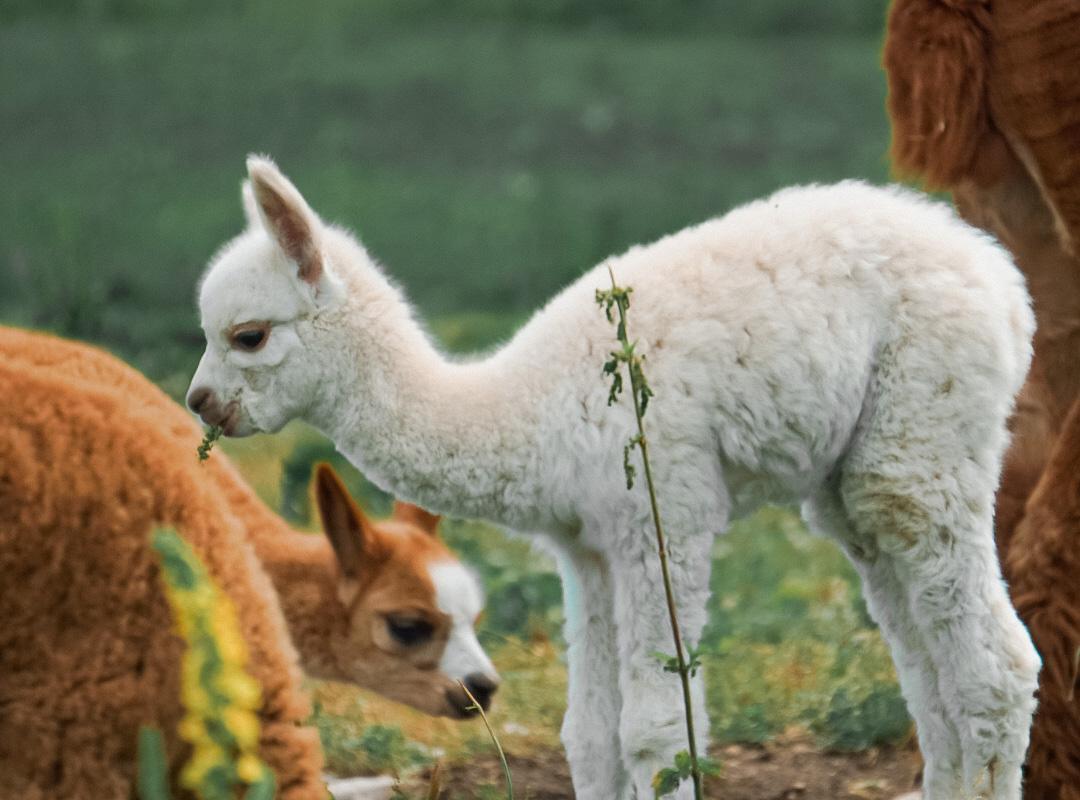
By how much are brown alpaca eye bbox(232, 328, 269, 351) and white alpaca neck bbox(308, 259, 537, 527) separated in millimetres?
120

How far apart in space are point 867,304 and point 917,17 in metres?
0.88

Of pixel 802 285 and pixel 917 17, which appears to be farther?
pixel 917 17

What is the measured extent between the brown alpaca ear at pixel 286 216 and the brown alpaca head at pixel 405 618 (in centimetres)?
122

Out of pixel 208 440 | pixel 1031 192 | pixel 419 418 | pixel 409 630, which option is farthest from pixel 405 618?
pixel 1031 192

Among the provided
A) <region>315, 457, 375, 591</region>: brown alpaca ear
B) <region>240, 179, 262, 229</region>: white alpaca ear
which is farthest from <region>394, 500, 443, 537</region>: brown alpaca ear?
<region>240, 179, 262, 229</region>: white alpaca ear

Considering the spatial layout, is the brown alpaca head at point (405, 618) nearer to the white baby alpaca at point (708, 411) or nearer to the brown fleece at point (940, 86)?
the white baby alpaca at point (708, 411)

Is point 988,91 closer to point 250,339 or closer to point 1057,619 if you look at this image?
point 1057,619

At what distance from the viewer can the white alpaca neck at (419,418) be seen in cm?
387

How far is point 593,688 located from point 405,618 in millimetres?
1084

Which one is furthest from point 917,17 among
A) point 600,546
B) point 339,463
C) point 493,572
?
point 339,463

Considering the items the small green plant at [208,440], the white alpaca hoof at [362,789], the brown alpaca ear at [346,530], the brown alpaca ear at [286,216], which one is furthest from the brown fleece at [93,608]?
the brown alpaca ear at [346,530]

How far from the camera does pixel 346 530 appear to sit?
16.3 feet

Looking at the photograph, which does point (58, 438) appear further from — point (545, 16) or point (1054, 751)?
point (545, 16)

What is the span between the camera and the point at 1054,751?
163 inches
